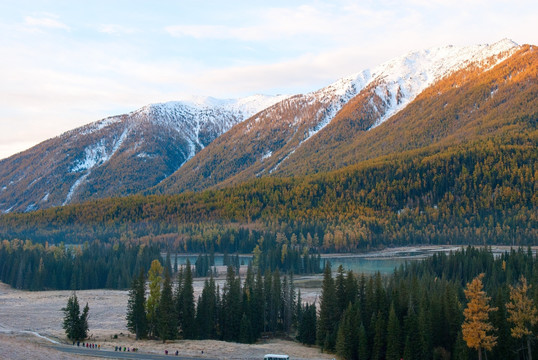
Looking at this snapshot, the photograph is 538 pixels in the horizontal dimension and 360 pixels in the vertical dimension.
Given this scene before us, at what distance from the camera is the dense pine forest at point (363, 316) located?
6575cm

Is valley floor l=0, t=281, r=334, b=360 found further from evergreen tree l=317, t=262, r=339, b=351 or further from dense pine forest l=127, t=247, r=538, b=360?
dense pine forest l=127, t=247, r=538, b=360

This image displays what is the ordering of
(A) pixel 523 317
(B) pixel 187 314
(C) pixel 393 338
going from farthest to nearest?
(B) pixel 187 314, (C) pixel 393 338, (A) pixel 523 317

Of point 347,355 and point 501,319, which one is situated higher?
point 501,319

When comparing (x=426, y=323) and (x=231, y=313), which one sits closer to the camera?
(x=426, y=323)

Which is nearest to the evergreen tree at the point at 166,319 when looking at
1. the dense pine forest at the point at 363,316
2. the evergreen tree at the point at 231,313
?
the dense pine forest at the point at 363,316

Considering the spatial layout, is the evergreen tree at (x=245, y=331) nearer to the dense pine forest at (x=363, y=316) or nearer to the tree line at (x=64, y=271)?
the dense pine forest at (x=363, y=316)

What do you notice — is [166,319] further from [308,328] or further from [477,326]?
[477,326]

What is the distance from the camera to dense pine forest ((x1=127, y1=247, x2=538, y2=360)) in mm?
65750

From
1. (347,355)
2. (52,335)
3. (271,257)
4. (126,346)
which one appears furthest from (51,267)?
(347,355)

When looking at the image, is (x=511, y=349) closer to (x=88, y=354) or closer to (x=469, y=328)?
(x=469, y=328)

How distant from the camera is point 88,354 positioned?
221ft

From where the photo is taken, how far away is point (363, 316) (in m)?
82.6

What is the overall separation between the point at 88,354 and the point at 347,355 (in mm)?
30128

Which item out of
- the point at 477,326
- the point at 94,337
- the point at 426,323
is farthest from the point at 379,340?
the point at 94,337
